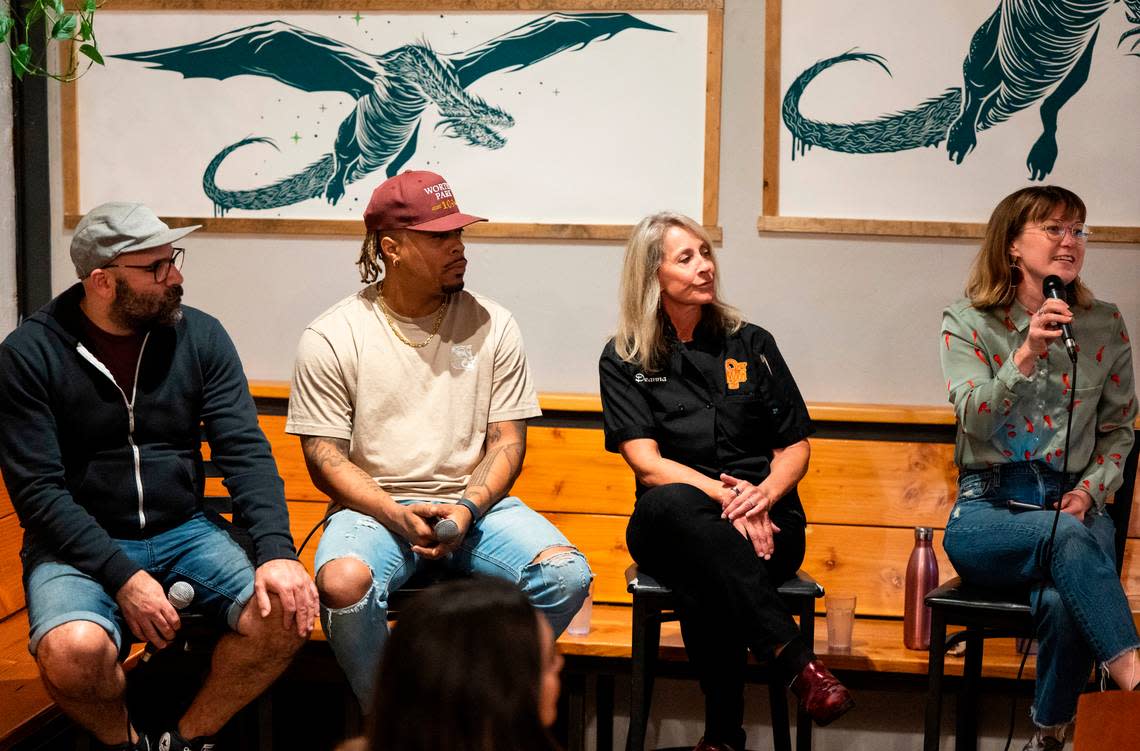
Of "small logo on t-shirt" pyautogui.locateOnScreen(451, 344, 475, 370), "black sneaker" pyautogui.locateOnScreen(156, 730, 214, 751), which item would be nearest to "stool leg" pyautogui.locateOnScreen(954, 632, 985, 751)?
"small logo on t-shirt" pyautogui.locateOnScreen(451, 344, 475, 370)

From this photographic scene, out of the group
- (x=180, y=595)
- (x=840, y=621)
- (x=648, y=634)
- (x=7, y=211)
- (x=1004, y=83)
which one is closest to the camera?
(x=180, y=595)

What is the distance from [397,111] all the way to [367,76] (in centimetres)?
14

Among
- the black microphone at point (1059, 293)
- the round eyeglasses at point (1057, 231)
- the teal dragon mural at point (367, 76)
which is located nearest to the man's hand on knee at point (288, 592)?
the teal dragon mural at point (367, 76)

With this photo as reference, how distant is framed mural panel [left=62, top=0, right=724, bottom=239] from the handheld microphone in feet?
3.98

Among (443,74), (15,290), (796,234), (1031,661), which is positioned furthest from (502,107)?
(1031,661)

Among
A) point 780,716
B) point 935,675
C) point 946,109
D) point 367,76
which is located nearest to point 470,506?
point 780,716

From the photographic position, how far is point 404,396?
9.67 ft

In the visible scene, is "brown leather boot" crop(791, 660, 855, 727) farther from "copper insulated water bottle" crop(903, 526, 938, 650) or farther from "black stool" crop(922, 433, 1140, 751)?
"copper insulated water bottle" crop(903, 526, 938, 650)

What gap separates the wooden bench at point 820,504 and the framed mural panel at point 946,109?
633 millimetres

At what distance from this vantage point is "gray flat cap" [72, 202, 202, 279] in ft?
8.84

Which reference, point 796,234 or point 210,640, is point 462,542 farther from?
point 796,234

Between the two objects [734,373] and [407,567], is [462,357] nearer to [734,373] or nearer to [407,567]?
[407,567]

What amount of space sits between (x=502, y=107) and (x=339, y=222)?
62 centimetres

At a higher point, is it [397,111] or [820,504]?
[397,111]
